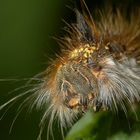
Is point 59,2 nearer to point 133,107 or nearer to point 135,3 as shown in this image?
point 135,3

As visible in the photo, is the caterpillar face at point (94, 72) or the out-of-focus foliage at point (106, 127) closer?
the caterpillar face at point (94, 72)

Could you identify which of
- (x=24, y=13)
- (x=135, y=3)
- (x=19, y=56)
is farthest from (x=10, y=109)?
(x=135, y=3)

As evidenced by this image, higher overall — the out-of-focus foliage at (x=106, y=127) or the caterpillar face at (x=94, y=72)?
the caterpillar face at (x=94, y=72)

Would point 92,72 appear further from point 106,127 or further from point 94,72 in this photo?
point 106,127

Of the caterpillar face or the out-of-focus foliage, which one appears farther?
the out-of-focus foliage

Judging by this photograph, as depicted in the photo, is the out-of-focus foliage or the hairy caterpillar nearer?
the hairy caterpillar

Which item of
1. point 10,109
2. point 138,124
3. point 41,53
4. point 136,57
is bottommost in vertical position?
point 138,124

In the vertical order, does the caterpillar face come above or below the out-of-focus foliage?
above

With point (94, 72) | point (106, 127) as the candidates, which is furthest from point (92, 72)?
point (106, 127)
